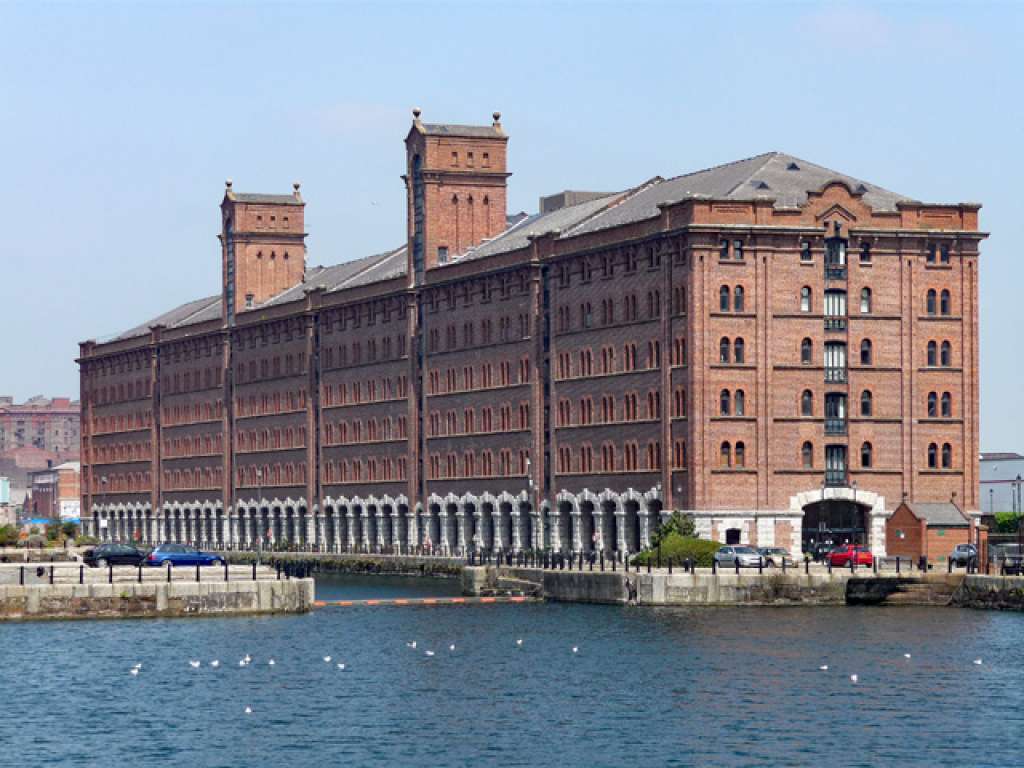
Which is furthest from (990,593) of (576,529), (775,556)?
(576,529)

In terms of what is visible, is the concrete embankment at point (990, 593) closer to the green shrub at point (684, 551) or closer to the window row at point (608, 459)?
the green shrub at point (684, 551)

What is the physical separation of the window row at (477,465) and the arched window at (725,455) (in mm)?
26167

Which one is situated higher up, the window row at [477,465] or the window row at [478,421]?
the window row at [478,421]

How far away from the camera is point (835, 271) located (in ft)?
514

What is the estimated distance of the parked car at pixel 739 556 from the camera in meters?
132

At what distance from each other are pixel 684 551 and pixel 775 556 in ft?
24.1

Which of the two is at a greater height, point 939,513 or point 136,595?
point 939,513

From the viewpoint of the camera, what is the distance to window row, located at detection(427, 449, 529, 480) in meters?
179

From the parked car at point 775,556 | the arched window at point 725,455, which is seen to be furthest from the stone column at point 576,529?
the parked car at point 775,556

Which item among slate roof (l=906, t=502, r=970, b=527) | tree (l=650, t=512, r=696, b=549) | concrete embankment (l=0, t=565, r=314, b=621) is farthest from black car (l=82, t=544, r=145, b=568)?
slate roof (l=906, t=502, r=970, b=527)

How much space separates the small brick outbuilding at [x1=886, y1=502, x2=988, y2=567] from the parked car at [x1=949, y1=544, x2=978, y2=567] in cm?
208

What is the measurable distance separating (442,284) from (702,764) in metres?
121

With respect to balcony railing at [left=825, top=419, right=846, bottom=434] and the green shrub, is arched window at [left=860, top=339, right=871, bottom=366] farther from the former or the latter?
the green shrub

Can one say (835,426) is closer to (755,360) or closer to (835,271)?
(755,360)
